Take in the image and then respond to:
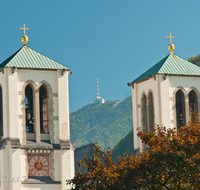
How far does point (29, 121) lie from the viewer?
163ft

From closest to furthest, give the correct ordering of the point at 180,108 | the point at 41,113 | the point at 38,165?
the point at 38,165 → the point at 41,113 → the point at 180,108

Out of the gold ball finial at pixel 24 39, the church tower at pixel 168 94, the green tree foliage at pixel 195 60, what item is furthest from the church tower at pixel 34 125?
the green tree foliage at pixel 195 60

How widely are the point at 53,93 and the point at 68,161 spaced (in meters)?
4.90

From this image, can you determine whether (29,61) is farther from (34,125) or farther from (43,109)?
(34,125)

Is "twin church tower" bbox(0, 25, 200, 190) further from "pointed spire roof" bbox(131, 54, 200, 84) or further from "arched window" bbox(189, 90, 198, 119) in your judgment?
"arched window" bbox(189, 90, 198, 119)

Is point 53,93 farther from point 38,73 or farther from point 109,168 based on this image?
point 109,168

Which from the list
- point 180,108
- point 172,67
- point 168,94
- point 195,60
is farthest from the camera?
point 195,60

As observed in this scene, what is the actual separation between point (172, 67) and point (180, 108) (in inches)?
126

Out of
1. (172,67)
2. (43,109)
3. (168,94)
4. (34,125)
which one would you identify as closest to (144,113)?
(168,94)

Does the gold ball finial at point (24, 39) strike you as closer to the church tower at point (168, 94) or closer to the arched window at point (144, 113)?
the church tower at point (168, 94)

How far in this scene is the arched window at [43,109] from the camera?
4922 cm

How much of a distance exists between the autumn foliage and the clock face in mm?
12413

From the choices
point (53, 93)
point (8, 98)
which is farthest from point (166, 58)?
point (8, 98)

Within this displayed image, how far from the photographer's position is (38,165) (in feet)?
156
